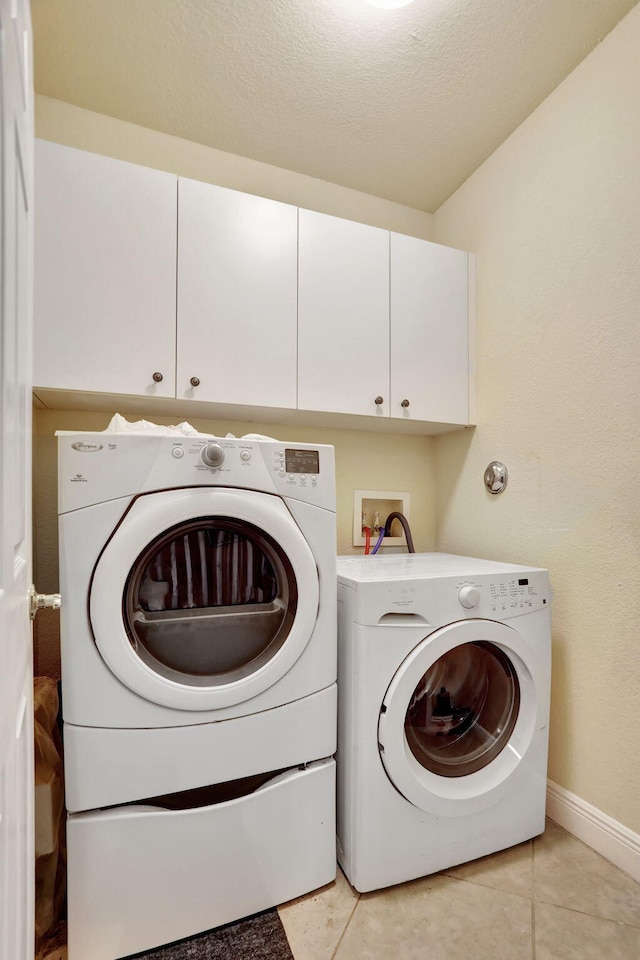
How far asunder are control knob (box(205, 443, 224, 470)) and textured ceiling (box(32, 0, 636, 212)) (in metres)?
1.31

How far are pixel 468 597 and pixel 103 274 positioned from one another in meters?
1.48

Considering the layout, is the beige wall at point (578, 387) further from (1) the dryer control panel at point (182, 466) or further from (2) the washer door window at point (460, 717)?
(1) the dryer control panel at point (182, 466)

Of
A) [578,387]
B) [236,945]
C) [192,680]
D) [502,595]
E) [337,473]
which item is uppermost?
[578,387]

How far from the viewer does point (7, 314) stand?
23.7 inches

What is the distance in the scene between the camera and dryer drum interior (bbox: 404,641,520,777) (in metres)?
1.38

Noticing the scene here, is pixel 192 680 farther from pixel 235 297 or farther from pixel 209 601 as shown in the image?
pixel 235 297

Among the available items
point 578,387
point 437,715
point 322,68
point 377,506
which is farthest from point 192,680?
point 322,68

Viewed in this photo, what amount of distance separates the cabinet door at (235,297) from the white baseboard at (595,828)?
164 centimetres

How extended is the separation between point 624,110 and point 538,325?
642 mm

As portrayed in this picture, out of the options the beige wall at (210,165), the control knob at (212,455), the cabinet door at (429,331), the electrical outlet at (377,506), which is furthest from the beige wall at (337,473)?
the beige wall at (210,165)

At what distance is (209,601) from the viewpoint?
1.24 metres

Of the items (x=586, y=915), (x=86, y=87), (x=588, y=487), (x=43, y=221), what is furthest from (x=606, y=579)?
(x=86, y=87)

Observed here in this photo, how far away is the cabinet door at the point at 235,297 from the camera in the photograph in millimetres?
1570

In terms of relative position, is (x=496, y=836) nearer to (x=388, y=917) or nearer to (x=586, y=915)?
(x=586, y=915)
